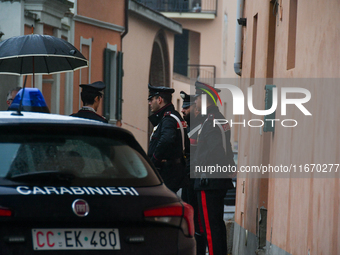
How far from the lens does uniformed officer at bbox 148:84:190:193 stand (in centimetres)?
780

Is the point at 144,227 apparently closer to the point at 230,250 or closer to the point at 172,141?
the point at 172,141

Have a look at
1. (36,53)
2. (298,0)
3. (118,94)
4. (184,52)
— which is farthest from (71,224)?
(184,52)

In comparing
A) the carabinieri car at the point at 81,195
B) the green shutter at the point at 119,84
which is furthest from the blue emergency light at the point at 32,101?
the green shutter at the point at 119,84

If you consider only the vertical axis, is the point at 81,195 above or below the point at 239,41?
below

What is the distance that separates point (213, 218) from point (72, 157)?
330cm

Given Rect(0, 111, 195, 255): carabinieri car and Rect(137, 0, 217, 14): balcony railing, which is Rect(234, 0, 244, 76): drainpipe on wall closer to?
Rect(0, 111, 195, 255): carabinieri car

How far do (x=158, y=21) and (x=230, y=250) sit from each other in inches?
610

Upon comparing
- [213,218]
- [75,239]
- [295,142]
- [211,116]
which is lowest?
[213,218]

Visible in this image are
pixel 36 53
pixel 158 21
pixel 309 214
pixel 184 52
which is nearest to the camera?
A: pixel 309 214

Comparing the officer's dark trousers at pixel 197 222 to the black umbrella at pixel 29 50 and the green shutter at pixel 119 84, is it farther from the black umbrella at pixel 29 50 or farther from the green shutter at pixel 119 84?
the green shutter at pixel 119 84

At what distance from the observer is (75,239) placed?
381 cm

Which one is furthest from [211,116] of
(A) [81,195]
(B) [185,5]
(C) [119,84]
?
(B) [185,5]

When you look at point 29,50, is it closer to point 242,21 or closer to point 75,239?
point 242,21

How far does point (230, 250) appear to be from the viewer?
10.1 metres
